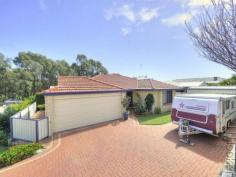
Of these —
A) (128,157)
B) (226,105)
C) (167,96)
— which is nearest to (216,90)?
(167,96)

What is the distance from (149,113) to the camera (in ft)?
69.6

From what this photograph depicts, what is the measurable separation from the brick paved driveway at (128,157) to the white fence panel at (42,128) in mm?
1442

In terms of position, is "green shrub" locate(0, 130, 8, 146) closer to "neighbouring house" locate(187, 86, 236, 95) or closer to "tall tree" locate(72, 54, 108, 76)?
"neighbouring house" locate(187, 86, 236, 95)

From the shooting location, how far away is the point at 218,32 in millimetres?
5453

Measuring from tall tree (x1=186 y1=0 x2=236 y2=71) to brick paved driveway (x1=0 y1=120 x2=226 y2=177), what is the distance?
4609mm

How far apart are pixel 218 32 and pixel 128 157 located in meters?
6.63

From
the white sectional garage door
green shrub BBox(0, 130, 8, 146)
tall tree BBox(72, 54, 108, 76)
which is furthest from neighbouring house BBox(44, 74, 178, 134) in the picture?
tall tree BBox(72, 54, 108, 76)

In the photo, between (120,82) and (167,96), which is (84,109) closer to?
(120,82)

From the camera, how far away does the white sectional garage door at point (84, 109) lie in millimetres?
13867

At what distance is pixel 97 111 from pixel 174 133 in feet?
22.1

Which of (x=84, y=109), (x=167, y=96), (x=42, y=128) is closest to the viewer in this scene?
(x=42, y=128)

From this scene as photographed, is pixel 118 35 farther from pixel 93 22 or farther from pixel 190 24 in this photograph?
pixel 190 24

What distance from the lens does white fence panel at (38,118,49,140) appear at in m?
12.1

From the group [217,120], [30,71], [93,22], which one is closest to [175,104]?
[217,120]
